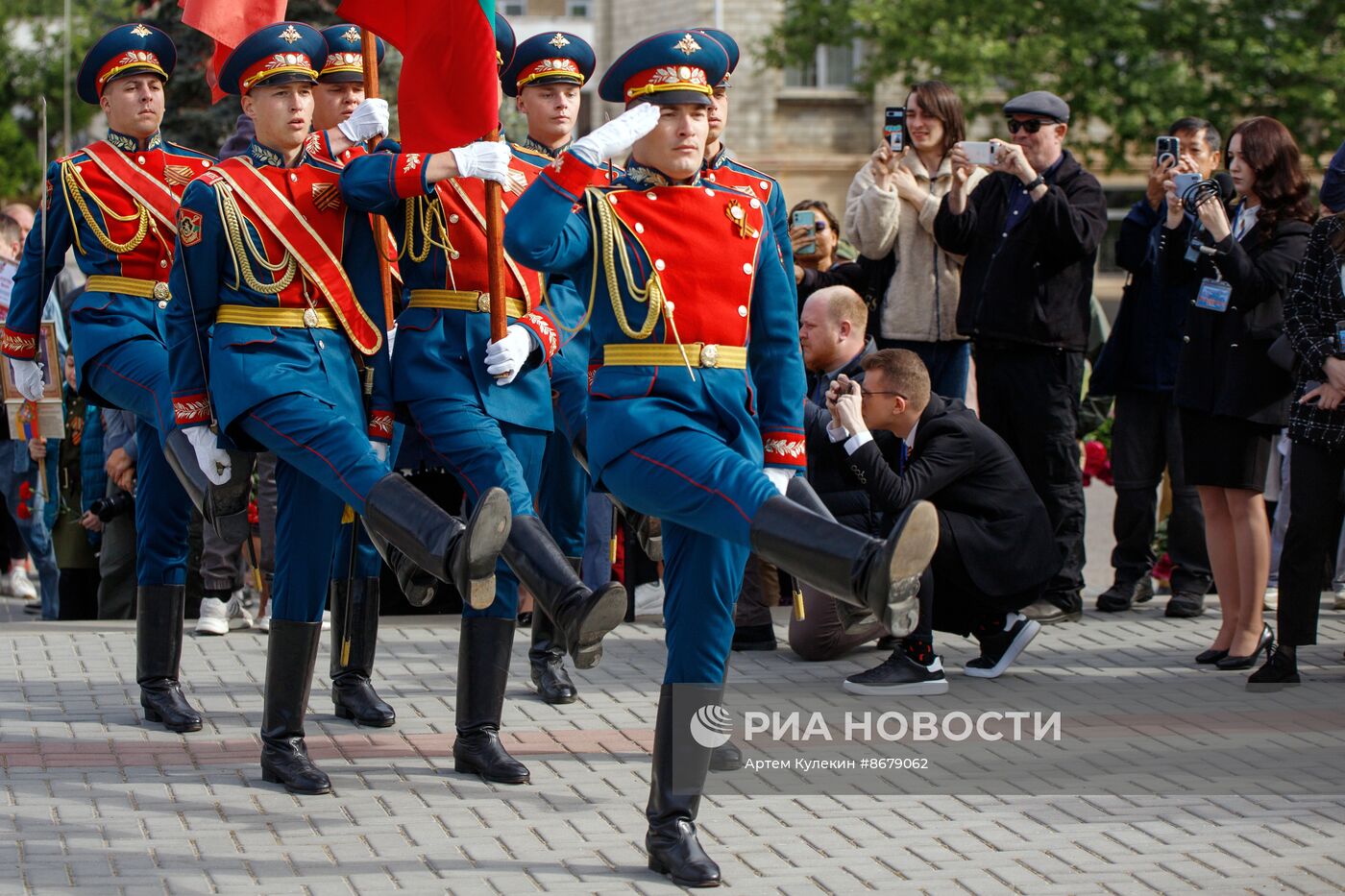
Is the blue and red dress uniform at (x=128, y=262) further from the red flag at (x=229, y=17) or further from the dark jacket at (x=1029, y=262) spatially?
the dark jacket at (x=1029, y=262)

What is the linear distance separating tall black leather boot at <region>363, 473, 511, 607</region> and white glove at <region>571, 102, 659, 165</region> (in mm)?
955

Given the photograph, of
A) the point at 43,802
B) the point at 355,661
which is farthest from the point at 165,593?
the point at 43,802

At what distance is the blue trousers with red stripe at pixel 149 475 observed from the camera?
22.6 ft

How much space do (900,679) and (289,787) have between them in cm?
265

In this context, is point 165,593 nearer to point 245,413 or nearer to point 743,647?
point 245,413

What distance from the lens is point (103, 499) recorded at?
30.9 feet

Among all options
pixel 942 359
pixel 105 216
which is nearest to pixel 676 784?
pixel 105 216

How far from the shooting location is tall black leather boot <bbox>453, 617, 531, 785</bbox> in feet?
20.1

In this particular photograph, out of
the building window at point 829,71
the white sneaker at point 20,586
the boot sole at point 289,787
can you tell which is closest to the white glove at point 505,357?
the boot sole at point 289,787

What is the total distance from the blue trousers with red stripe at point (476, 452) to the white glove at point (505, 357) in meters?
0.14

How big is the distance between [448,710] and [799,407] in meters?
2.42

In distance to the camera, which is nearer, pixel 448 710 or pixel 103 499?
pixel 448 710

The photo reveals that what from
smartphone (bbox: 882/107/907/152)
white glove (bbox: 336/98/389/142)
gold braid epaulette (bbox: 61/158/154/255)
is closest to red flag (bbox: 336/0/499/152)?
white glove (bbox: 336/98/389/142)

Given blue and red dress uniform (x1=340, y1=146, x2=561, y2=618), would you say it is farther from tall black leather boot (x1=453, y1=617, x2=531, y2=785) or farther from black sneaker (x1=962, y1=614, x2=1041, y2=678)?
black sneaker (x1=962, y1=614, x2=1041, y2=678)
